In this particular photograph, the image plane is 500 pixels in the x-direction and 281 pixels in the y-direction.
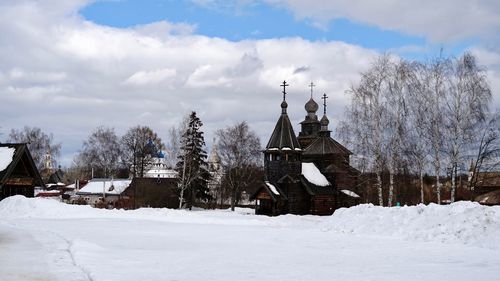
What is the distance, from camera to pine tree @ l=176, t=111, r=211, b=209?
51.4 meters

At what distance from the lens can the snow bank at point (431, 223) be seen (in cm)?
1714

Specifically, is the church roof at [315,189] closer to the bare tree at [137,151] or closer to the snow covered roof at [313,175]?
the snow covered roof at [313,175]

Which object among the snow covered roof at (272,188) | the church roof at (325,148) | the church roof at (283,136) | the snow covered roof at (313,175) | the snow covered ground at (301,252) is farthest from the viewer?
the church roof at (325,148)

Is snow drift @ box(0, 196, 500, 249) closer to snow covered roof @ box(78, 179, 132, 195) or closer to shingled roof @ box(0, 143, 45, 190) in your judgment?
shingled roof @ box(0, 143, 45, 190)

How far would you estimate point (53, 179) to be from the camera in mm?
114375

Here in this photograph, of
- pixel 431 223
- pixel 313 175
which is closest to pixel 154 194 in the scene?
pixel 313 175

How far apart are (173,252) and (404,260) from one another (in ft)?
19.6

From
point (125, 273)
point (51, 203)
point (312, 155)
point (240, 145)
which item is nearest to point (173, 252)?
point (125, 273)

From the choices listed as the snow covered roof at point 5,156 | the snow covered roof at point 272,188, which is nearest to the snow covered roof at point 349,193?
the snow covered roof at point 272,188

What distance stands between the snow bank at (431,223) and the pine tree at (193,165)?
93.4 feet

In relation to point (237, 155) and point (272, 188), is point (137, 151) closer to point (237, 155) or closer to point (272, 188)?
point (237, 155)

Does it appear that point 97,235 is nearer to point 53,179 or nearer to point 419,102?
point 419,102

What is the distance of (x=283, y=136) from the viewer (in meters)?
46.1

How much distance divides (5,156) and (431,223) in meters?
31.8
